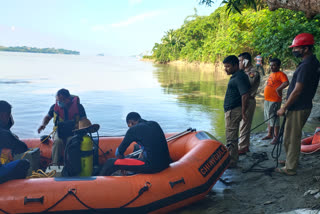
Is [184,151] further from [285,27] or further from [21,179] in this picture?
[285,27]

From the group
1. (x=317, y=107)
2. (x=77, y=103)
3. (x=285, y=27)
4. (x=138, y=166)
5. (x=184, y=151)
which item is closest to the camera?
(x=138, y=166)

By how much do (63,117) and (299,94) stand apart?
3.25 m

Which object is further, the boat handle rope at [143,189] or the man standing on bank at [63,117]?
the man standing on bank at [63,117]

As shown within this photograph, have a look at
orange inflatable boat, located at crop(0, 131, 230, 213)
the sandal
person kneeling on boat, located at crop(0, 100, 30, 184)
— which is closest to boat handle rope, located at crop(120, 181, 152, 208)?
orange inflatable boat, located at crop(0, 131, 230, 213)

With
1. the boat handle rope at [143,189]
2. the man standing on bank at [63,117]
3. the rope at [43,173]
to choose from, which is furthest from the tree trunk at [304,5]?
the rope at [43,173]

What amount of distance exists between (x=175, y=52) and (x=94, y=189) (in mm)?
47125

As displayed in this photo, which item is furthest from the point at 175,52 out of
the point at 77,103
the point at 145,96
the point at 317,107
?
the point at 77,103

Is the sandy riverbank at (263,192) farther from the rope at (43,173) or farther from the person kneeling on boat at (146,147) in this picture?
the rope at (43,173)

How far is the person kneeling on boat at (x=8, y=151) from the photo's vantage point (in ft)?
9.78

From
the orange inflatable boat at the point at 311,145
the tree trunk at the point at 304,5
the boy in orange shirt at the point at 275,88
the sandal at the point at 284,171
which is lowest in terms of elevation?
the sandal at the point at 284,171

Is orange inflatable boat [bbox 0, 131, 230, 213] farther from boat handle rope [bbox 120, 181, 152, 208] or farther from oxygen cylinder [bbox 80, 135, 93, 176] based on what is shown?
oxygen cylinder [bbox 80, 135, 93, 176]

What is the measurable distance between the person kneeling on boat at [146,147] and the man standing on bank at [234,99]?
1.22m

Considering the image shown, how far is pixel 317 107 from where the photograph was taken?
7.80 meters

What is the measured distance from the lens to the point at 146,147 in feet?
9.95
